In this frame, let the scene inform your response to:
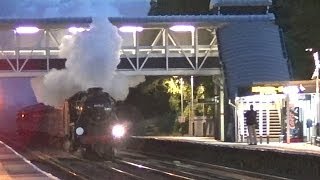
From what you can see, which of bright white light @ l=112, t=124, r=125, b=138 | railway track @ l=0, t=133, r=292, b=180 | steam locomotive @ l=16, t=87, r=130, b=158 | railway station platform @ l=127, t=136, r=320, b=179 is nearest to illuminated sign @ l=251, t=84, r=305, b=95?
railway station platform @ l=127, t=136, r=320, b=179

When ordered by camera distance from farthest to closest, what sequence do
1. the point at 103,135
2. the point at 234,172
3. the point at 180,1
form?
1. the point at 180,1
2. the point at 103,135
3. the point at 234,172

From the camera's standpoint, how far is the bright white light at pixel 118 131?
117ft

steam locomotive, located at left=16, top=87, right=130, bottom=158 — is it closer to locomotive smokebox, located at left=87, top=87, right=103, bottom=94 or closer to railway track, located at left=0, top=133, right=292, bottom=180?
locomotive smokebox, located at left=87, top=87, right=103, bottom=94

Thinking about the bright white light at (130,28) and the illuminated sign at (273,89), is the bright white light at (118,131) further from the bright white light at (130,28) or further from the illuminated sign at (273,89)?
the bright white light at (130,28)

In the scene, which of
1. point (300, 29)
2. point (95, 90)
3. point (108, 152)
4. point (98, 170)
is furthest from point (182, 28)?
point (98, 170)

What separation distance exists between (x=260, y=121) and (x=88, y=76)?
40.2 ft

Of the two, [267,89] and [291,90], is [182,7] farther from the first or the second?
[291,90]

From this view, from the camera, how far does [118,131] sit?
36031 millimetres

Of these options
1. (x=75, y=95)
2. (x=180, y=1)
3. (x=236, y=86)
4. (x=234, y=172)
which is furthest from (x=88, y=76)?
(x=180, y=1)

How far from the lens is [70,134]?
3784 cm

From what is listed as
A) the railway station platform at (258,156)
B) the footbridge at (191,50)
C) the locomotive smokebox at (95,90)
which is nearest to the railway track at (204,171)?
the railway station platform at (258,156)

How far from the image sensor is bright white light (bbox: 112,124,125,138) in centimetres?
3581

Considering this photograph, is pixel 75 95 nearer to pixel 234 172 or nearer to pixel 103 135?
pixel 103 135

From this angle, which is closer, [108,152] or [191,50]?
[108,152]
